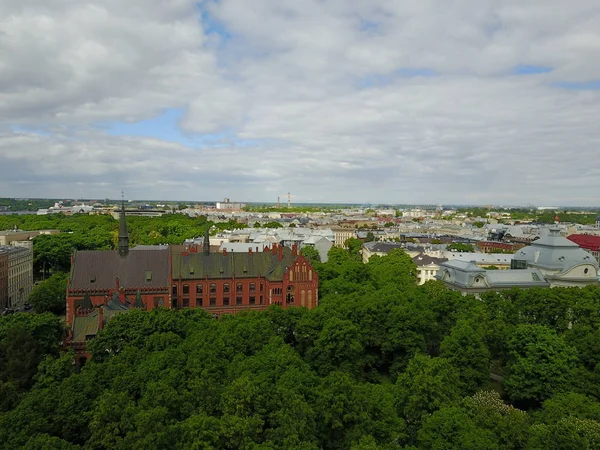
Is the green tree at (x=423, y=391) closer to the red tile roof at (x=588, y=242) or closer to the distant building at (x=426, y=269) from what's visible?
the distant building at (x=426, y=269)

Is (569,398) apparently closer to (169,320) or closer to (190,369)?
(190,369)

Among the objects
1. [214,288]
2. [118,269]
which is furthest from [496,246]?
[118,269]

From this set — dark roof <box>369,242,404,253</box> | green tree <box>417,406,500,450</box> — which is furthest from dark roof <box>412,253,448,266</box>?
green tree <box>417,406,500,450</box>

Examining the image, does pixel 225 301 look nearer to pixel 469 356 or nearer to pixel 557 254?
pixel 469 356

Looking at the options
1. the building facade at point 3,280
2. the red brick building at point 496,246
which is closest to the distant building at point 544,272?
the red brick building at point 496,246

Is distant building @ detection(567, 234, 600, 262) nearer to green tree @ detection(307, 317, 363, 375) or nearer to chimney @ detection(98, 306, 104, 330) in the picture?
green tree @ detection(307, 317, 363, 375)

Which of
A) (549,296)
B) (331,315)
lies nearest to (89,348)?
(331,315)

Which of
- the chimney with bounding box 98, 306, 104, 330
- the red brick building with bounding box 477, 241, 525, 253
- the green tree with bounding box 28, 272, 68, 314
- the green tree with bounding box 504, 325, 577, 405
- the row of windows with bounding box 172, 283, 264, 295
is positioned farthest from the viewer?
the red brick building with bounding box 477, 241, 525, 253
